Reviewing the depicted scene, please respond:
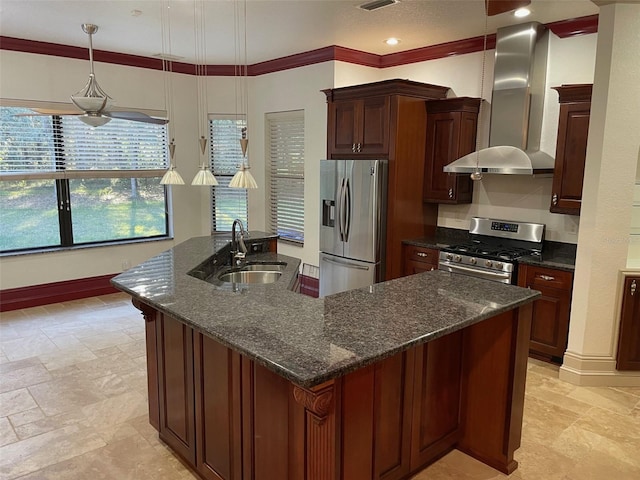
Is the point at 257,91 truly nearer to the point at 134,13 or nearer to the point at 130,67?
the point at 130,67

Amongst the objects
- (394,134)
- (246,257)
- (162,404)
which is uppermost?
(394,134)

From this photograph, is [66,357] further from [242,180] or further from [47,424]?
[242,180]

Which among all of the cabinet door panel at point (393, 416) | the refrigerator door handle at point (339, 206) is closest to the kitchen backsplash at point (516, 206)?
the refrigerator door handle at point (339, 206)

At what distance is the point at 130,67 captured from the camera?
5.84m

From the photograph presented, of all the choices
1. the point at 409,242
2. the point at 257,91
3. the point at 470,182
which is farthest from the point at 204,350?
the point at 257,91

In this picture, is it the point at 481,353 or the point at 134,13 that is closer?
the point at 481,353

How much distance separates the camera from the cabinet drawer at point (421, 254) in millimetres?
4746

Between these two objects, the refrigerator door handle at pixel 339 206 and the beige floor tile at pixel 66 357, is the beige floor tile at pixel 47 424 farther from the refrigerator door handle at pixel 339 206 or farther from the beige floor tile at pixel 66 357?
the refrigerator door handle at pixel 339 206

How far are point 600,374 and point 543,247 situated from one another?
123 cm

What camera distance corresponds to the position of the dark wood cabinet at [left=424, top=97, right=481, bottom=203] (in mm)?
4715

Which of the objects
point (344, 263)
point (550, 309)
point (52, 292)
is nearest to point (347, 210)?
point (344, 263)

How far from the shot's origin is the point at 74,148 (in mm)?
5586

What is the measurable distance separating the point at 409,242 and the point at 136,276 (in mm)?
2939

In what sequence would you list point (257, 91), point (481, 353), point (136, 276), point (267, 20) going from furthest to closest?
point (257, 91)
point (267, 20)
point (136, 276)
point (481, 353)
